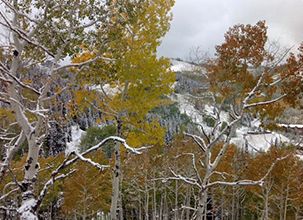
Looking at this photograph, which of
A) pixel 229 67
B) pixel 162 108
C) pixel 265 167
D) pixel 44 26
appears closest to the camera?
pixel 44 26

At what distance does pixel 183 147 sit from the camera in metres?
24.8

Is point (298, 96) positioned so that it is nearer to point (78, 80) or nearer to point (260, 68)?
point (260, 68)

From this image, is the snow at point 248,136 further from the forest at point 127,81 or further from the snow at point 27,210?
the snow at point 27,210

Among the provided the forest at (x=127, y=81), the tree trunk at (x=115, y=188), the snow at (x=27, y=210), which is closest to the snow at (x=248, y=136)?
the forest at (x=127, y=81)

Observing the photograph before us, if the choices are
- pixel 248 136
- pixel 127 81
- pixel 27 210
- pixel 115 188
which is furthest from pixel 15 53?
pixel 248 136

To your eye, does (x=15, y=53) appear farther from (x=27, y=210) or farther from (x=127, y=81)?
(x=127, y=81)

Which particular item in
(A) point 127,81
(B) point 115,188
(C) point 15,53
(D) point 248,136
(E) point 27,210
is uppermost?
(D) point 248,136

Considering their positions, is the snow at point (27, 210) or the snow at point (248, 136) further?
the snow at point (248, 136)

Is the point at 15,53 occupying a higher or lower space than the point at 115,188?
higher

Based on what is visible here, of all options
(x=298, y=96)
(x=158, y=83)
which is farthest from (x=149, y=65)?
(x=298, y=96)

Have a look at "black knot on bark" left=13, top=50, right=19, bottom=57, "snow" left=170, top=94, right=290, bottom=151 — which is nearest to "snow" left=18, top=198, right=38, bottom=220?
"black knot on bark" left=13, top=50, right=19, bottom=57

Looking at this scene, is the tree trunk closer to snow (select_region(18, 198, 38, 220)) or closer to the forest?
the forest

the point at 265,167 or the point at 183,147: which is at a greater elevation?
the point at 183,147

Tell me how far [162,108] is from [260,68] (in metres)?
122
